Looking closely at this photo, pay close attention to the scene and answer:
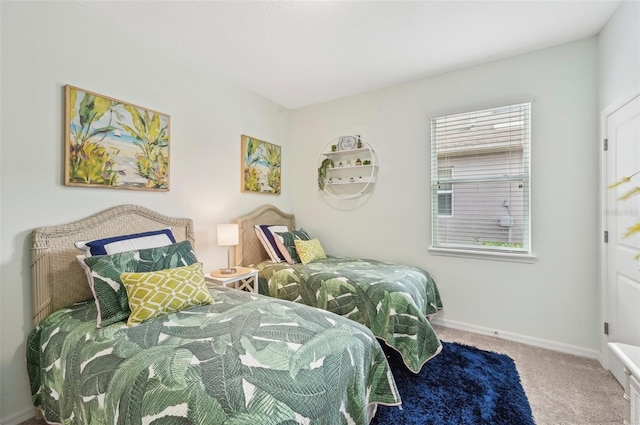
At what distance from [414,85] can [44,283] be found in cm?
363

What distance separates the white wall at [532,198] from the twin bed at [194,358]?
47.5 inches

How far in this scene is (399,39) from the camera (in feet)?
7.82

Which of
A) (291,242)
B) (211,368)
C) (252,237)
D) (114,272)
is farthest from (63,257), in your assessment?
(291,242)

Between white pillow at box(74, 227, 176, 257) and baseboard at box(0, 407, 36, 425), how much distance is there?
1003 millimetres

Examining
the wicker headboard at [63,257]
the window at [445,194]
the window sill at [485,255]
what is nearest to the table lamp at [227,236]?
the wicker headboard at [63,257]

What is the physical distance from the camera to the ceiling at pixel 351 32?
201 centimetres

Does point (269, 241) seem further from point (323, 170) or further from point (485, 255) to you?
point (485, 255)

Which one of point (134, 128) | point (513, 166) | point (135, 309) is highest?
point (134, 128)

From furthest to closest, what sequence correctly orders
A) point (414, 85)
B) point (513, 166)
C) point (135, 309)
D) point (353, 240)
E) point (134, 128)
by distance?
point (353, 240) → point (414, 85) → point (513, 166) → point (134, 128) → point (135, 309)

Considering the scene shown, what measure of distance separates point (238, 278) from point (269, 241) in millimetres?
710

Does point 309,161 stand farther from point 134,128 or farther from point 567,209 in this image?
point 567,209

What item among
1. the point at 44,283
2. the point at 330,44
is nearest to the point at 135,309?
the point at 44,283

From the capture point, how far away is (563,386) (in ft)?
6.55

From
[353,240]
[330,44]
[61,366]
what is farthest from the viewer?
[353,240]
